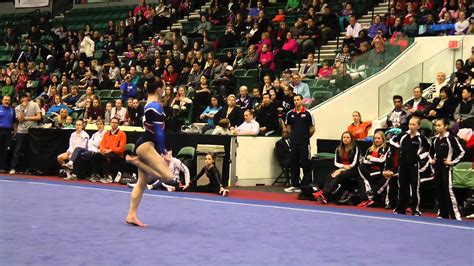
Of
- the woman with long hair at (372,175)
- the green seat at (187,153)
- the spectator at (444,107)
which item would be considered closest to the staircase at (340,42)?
the spectator at (444,107)

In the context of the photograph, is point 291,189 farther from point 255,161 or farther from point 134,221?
point 134,221

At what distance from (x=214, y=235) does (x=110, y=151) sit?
8.41 metres

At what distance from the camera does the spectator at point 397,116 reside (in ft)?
51.8

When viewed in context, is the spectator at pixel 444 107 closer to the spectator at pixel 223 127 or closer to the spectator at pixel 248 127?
the spectator at pixel 248 127

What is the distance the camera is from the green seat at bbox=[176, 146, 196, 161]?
16469 millimetres

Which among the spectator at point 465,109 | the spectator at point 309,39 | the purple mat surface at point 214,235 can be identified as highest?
the spectator at point 309,39

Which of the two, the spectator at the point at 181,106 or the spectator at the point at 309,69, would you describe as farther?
the spectator at the point at 309,69

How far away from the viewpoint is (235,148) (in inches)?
650

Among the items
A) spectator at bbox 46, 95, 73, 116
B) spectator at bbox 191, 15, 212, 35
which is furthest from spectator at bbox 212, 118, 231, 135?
spectator at bbox 191, 15, 212, 35

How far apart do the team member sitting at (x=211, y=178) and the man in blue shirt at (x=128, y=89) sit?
6501mm

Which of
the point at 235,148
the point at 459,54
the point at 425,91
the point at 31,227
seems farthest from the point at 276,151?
the point at 31,227

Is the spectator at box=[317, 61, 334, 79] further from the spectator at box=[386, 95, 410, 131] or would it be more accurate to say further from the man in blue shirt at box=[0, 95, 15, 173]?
the man in blue shirt at box=[0, 95, 15, 173]

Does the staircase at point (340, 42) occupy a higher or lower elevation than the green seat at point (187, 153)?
higher

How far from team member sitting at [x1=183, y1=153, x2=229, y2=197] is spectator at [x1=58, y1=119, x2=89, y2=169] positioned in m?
3.71
